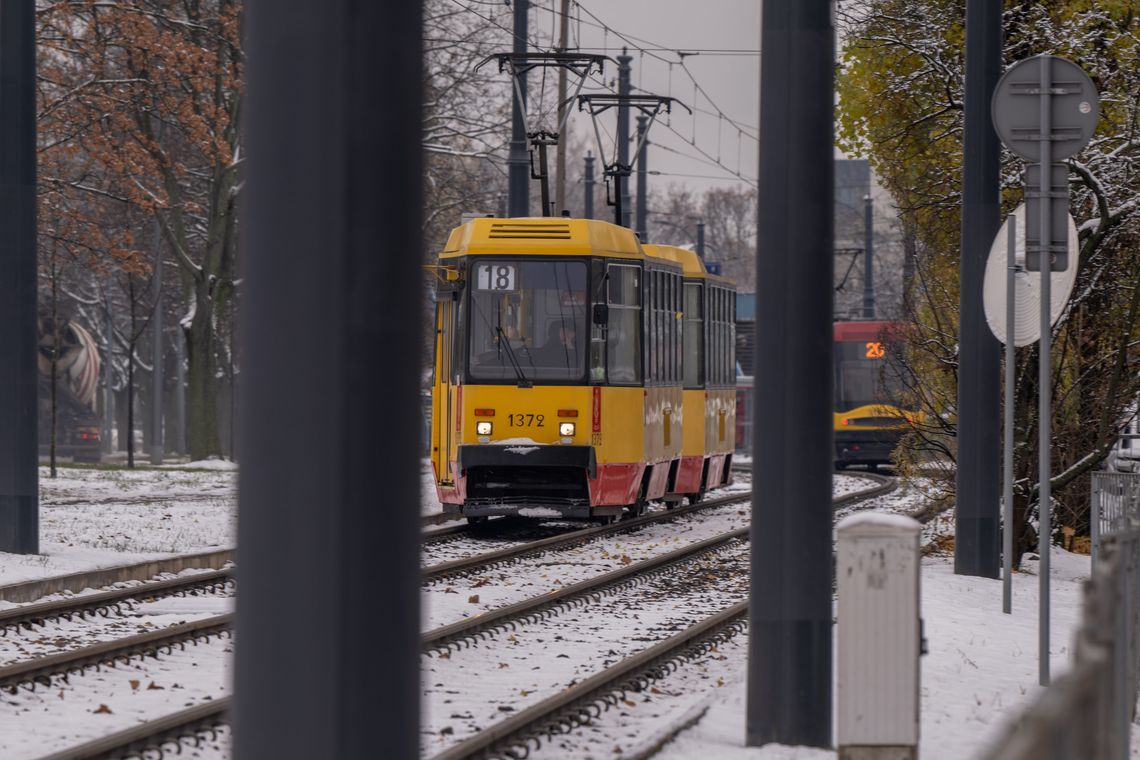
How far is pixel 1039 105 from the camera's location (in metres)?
9.95

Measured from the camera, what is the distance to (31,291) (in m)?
16.0

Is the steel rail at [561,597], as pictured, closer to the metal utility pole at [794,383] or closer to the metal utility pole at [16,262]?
the metal utility pole at [794,383]

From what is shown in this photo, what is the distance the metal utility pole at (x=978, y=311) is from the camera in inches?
558

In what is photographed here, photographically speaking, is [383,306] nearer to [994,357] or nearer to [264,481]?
[264,481]

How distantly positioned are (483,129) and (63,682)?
30.1m

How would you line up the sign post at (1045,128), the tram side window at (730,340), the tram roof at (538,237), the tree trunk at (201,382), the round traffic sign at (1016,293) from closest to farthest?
the sign post at (1045,128)
the round traffic sign at (1016,293)
the tram roof at (538,237)
the tram side window at (730,340)
the tree trunk at (201,382)

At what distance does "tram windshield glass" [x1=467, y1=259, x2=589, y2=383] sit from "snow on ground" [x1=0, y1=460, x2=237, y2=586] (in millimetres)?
2924

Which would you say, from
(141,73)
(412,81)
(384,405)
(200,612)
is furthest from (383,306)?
(141,73)

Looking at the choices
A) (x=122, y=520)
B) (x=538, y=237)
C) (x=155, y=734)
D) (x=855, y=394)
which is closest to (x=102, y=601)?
(x=155, y=734)

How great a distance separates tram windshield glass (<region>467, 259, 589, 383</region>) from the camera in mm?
19969

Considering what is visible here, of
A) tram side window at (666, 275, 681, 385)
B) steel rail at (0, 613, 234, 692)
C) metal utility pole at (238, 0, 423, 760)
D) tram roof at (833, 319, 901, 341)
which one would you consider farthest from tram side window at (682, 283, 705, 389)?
metal utility pole at (238, 0, 423, 760)

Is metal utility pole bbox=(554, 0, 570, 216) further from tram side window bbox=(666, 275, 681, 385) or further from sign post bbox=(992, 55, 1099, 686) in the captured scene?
sign post bbox=(992, 55, 1099, 686)

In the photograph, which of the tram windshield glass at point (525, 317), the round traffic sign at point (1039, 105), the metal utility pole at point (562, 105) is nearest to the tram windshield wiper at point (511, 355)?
the tram windshield glass at point (525, 317)

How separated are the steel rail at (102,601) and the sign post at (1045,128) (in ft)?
16.7
